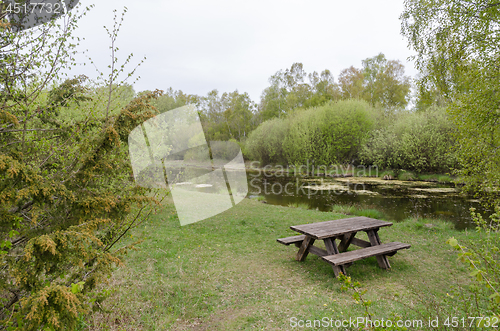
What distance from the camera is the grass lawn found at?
3.52 meters

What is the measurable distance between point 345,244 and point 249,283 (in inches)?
102

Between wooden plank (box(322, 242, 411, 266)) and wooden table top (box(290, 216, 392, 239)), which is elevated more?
wooden table top (box(290, 216, 392, 239))

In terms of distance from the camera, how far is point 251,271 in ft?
17.0

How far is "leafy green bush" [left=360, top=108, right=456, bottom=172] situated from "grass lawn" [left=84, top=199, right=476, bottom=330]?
16755mm

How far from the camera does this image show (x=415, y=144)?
22.2 metres

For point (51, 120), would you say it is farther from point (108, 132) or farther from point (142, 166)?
point (142, 166)

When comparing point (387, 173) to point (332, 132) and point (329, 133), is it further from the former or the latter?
point (329, 133)

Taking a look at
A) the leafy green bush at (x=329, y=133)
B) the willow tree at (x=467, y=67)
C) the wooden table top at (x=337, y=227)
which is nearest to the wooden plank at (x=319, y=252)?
the wooden table top at (x=337, y=227)

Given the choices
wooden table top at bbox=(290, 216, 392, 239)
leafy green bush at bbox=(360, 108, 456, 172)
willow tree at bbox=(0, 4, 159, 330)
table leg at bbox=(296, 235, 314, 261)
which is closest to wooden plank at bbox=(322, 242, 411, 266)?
wooden table top at bbox=(290, 216, 392, 239)

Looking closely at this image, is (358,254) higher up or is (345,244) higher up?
(358,254)

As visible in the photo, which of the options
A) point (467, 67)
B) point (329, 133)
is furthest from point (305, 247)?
point (329, 133)

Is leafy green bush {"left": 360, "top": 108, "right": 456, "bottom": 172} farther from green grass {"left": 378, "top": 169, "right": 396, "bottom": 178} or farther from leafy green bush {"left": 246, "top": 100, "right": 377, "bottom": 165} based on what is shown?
A: leafy green bush {"left": 246, "top": 100, "right": 377, "bottom": 165}

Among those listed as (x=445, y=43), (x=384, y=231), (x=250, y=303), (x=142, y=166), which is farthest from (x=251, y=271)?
(x=445, y=43)

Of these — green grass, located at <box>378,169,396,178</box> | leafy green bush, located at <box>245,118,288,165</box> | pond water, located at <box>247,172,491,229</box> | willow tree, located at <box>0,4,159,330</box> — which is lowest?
green grass, located at <box>378,169,396,178</box>
